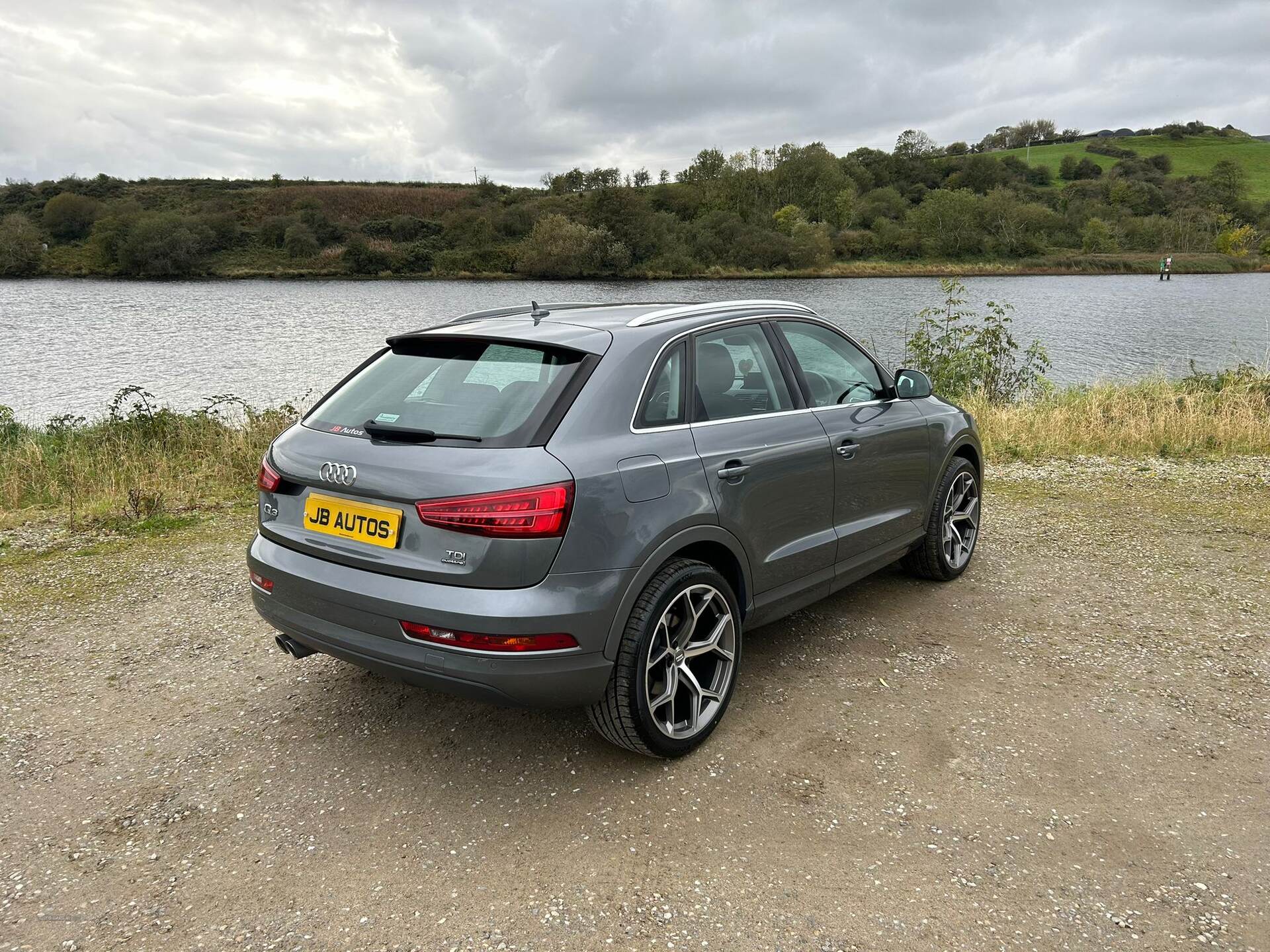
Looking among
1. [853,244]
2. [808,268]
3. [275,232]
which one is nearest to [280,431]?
[275,232]

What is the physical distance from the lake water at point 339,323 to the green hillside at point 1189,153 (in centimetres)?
5350

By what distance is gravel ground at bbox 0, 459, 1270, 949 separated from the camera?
7.76 ft

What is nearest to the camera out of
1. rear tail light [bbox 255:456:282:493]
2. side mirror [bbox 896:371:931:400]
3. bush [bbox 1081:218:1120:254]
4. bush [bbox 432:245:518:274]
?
rear tail light [bbox 255:456:282:493]

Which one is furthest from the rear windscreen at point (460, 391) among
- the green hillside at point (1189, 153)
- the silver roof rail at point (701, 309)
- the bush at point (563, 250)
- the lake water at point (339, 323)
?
the green hillside at point (1189, 153)

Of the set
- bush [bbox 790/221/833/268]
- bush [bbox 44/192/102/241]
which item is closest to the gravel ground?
bush [bbox 790/221/833/268]

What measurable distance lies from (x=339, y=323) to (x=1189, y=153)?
118472 mm

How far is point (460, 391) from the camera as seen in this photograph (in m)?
2.95

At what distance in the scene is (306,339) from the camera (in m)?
26.2

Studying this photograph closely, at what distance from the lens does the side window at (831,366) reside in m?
3.95

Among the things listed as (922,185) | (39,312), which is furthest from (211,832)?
(922,185)

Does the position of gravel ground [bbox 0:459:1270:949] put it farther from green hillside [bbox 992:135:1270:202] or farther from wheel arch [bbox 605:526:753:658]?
green hillside [bbox 992:135:1270:202]

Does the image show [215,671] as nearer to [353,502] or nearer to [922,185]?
[353,502]

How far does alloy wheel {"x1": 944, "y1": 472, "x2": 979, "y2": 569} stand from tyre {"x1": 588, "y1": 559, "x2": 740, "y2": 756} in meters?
2.26

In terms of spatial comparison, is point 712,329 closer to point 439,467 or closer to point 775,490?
point 775,490
